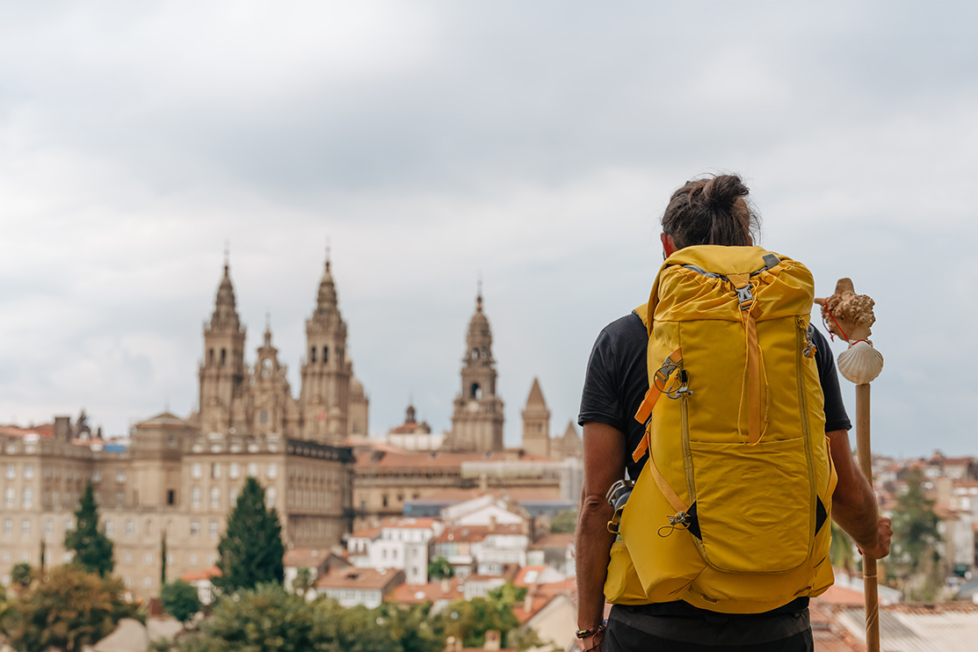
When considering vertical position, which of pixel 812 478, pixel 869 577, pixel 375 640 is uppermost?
pixel 812 478

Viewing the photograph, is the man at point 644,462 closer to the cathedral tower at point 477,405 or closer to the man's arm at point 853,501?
the man's arm at point 853,501

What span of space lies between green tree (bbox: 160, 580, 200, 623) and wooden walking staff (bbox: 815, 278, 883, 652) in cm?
7107

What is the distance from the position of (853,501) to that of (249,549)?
71.5m

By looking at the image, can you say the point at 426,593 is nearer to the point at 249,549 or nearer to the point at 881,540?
the point at 249,549

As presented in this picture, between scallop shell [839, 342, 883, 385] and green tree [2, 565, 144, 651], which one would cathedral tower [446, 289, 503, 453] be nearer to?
green tree [2, 565, 144, 651]

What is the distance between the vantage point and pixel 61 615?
57281 millimetres

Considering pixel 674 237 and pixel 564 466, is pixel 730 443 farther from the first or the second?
pixel 564 466

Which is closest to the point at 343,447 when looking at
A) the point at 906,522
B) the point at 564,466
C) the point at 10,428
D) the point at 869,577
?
the point at 564,466

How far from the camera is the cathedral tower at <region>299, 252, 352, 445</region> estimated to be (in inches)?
4387

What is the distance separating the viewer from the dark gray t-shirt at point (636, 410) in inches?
125

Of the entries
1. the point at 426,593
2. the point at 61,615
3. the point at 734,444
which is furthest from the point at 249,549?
the point at 734,444

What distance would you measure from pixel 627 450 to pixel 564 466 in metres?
105

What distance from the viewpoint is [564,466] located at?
352ft

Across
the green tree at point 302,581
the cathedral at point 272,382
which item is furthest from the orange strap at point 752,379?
the cathedral at point 272,382
